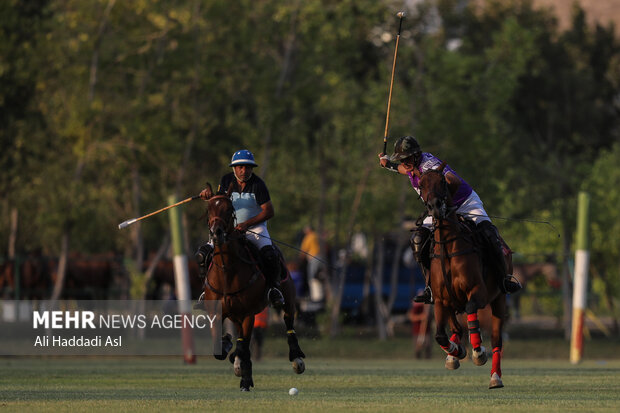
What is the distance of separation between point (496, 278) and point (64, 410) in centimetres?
647

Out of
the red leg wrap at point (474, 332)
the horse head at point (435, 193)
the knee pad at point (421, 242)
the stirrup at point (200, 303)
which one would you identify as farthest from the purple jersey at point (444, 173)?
the stirrup at point (200, 303)

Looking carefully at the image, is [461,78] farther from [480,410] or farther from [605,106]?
[605,106]

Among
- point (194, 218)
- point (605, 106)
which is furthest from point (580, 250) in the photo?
point (605, 106)

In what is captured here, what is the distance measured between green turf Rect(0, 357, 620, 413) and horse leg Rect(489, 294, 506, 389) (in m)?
0.18

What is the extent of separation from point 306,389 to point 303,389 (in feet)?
0.13

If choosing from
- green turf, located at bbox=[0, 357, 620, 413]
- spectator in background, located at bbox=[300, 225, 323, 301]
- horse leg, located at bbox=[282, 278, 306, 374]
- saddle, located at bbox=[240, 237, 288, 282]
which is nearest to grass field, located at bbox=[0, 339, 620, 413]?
green turf, located at bbox=[0, 357, 620, 413]

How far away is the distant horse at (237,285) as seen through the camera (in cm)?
1773

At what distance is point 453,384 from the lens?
19234mm

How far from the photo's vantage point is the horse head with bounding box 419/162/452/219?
1702cm

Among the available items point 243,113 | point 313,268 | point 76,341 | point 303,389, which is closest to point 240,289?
point 303,389

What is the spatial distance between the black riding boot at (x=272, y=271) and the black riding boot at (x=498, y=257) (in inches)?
105

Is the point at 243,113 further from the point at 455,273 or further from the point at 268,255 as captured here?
the point at 455,273

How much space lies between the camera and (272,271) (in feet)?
61.7

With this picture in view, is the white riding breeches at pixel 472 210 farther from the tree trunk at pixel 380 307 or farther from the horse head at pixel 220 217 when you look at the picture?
the tree trunk at pixel 380 307
